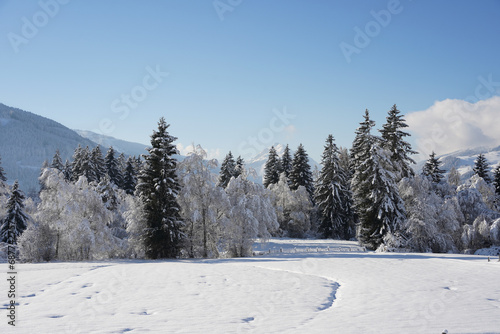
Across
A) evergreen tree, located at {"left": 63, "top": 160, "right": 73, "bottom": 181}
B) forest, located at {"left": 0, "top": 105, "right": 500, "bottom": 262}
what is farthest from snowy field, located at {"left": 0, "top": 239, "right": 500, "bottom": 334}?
evergreen tree, located at {"left": 63, "top": 160, "right": 73, "bottom": 181}

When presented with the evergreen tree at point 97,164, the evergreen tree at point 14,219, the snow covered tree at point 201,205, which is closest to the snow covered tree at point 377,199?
the snow covered tree at point 201,205

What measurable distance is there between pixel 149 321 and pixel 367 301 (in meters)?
8.22

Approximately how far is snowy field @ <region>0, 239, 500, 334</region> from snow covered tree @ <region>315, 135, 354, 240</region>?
2938 centimetres

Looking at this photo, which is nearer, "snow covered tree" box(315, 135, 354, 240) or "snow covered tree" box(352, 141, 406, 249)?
"snow covered tree" box(352, 141, 406, 249)

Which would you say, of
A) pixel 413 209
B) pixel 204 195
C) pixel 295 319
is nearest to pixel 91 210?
pixel 204 195

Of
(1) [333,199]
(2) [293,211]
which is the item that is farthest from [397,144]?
(2) [293,211]

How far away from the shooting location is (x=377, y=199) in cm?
3275

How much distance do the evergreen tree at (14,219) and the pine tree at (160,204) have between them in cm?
1889

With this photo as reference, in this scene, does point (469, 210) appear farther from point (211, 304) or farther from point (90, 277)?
point (90, 277)

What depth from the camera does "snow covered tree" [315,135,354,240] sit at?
168 feet

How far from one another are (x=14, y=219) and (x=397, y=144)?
147 ft

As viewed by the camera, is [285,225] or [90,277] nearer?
[90,277]

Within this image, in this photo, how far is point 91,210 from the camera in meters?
30.9

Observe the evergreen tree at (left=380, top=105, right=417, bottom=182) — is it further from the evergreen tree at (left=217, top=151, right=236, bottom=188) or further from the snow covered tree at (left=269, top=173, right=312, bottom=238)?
the evergreen tree at (left=217, top=151, right=236, bottom=188)
